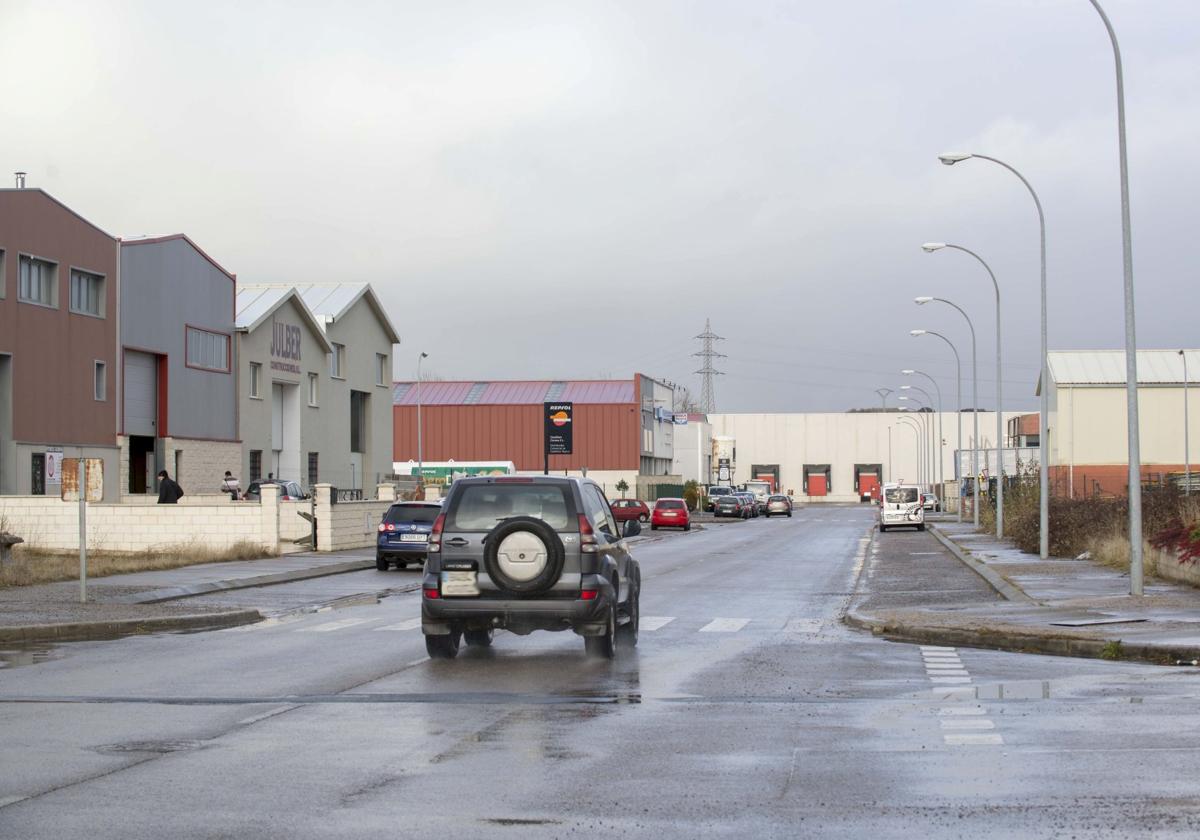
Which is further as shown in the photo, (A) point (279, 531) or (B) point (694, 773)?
(A) point (279, 531)

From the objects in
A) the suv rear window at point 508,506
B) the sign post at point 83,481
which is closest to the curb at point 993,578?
the suv rear window at point 508,506

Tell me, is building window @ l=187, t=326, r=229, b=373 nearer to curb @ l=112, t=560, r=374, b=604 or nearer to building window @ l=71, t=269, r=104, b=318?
building window @ l=71, t=269, r=104, b=318

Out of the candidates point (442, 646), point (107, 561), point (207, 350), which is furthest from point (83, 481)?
point (207, 350)

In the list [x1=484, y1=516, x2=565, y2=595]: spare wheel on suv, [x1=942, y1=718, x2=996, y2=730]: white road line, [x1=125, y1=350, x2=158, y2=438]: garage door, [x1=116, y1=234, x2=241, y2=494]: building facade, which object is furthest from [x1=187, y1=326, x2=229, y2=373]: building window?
[x1=942, y1=718, x2=996, y2=730]: white road line

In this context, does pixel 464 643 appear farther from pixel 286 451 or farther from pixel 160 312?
pixel 286 451

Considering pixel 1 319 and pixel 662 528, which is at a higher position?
pixel 1 319

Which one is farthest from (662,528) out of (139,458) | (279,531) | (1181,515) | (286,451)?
(1181,515)

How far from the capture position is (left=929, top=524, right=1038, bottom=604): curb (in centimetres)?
2316

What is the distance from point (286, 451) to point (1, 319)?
1936cm

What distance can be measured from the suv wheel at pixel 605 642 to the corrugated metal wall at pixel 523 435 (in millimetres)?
89485

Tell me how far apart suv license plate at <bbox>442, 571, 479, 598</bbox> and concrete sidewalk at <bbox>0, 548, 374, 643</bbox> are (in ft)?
19.3

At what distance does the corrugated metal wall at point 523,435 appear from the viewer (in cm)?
10644

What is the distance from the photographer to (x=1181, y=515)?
29.8 meters

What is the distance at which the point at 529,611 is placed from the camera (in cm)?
1463
